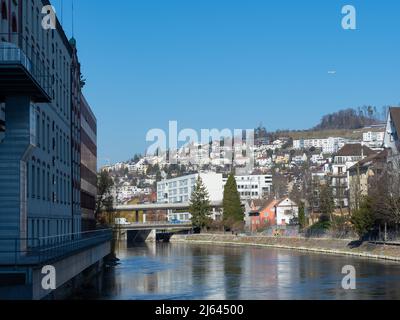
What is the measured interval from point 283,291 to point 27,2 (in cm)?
2251

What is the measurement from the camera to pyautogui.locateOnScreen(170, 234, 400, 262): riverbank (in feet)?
233

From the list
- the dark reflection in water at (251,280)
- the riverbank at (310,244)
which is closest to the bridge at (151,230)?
the riverbank at (310,244)

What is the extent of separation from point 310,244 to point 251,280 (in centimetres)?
4637

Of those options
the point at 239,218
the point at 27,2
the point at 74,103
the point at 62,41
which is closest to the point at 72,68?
the point at 74,103

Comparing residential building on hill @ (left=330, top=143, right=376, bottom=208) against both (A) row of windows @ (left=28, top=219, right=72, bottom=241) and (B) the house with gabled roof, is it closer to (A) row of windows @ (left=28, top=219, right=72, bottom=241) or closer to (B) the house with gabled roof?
(B) the house with gabled roof

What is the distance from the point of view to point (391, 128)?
3989 inches

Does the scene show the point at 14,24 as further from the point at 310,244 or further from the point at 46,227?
the point at 310,244

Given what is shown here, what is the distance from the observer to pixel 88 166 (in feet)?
258

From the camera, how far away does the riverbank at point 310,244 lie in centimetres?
7088

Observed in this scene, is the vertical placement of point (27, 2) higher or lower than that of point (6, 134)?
higher

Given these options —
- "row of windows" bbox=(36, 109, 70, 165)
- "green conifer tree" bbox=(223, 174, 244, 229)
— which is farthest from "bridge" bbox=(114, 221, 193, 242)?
"row of windows" bbox=(36, 109, 70, 165)

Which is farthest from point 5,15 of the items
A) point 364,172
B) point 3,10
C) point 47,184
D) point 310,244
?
point 364,172
